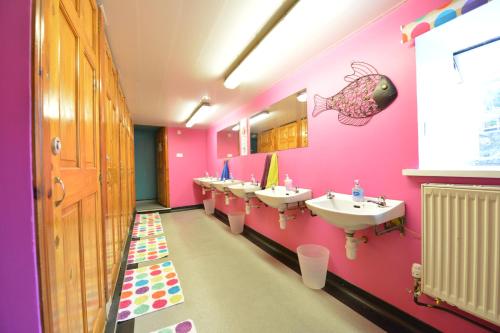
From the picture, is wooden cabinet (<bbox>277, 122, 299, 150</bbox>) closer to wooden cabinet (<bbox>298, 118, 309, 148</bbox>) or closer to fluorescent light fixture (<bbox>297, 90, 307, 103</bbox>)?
wooden cabinet (<bbox>298, 118, 309, 148</bbox>)

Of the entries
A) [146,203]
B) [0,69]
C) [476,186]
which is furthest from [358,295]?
[146,203]

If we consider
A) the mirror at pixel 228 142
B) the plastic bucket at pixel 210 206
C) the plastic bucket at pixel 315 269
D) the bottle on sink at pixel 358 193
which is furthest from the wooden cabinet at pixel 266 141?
the plastic bucket at pixel 210 206

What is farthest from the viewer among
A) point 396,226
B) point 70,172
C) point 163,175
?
point 163,175

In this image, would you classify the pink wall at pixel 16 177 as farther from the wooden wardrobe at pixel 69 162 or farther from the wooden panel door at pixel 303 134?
the wooden panel door at pixel 303 134

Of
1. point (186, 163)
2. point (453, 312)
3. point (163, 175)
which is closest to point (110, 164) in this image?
point (453, 312)

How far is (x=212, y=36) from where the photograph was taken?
1.62 m

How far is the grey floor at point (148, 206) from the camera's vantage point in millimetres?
5089

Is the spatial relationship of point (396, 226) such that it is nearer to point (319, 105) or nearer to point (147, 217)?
point (319, 105)

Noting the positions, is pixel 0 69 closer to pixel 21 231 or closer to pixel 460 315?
pixel 21 231

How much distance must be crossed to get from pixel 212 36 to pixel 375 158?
5.43 feet

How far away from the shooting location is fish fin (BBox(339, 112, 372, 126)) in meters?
1.60

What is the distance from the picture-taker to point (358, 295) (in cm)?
167

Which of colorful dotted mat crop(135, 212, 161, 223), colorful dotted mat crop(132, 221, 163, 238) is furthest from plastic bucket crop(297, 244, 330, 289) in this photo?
colorful dotted mat crop(135, 212, 161, 223)

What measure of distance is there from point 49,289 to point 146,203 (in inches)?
242
